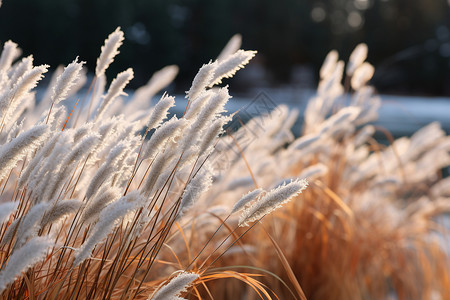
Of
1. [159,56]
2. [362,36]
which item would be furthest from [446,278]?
[362,36]

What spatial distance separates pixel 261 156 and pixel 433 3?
2487cm

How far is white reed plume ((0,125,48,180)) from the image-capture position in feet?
1.64

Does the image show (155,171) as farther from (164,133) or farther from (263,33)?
(263,33)

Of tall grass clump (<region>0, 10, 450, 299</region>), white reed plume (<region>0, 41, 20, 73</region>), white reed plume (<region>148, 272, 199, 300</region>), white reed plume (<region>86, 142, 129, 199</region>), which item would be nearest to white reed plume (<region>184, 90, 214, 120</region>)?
tall grass clump (<region>0, 10, 450, 299</region>)

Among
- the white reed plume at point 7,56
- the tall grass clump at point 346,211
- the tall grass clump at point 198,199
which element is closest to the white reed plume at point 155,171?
the tall grass clump at point 198,199

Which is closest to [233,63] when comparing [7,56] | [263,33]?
[7,56]

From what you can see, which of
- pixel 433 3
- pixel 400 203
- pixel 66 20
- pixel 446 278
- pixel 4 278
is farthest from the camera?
pixel 433 3

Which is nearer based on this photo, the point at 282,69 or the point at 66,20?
the point at 66,20

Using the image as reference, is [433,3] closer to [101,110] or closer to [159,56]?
[159,56]

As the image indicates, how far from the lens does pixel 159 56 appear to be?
59.7 ft

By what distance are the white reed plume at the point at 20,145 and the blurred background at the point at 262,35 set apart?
15.7 m

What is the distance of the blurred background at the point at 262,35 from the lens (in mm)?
16050

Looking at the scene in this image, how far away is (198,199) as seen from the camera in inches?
26.6

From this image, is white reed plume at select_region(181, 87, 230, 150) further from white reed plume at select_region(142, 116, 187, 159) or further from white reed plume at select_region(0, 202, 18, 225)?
white reed plume at select_region(0, 202, 18, 225)
